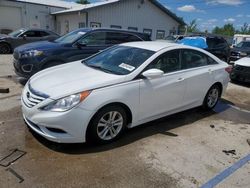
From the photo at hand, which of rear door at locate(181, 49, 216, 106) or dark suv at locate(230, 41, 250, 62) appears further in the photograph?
dark suv at locate(230, 41, 250, 62)

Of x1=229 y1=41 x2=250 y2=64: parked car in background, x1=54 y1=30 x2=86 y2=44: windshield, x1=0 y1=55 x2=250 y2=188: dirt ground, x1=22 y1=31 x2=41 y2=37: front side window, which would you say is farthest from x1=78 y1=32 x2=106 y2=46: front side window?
x1=229 y1=41 x2=250 y2=64: parked car in background

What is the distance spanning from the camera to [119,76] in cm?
392

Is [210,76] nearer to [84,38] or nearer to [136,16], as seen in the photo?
[84,38]

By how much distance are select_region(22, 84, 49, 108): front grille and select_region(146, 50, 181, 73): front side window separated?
5.73ft

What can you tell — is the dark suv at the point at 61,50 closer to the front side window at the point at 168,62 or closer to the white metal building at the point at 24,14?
the front side window at the point at 168,62

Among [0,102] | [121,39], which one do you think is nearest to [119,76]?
[0,102]

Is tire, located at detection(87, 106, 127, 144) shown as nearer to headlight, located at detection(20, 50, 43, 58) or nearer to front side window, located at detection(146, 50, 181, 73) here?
front side window, located at detection(146, 50, 181, 73)

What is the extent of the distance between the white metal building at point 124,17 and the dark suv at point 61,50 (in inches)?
518

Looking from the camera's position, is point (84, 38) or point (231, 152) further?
point (84, 38)

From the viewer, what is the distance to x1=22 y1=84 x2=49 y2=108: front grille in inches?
139

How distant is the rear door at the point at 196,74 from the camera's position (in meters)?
4.88

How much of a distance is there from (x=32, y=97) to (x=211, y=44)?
34.7ft

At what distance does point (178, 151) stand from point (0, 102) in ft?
13.1

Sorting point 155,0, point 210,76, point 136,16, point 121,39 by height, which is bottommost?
point 210,76
